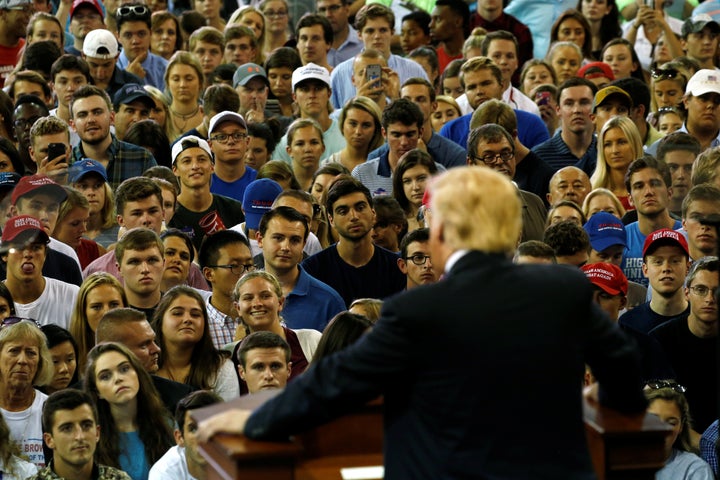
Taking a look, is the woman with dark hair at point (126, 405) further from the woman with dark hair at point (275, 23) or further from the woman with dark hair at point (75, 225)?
the woman with dark hair at point (275, 23)

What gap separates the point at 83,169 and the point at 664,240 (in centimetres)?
385

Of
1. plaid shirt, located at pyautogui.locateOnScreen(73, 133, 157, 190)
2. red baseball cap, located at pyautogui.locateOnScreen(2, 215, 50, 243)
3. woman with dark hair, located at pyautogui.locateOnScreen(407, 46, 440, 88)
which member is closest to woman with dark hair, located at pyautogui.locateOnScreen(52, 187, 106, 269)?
red baseball cap, located at pyautogui.locateOnScreen(2, 215, 50, 243)

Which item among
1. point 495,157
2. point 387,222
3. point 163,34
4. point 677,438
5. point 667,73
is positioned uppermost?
point 163,34

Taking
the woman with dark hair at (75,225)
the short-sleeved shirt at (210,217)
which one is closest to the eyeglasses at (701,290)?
the short-sleeved shirt at (210,217)

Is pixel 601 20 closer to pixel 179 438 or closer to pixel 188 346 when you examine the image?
pixel 188 346

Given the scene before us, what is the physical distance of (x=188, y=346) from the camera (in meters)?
7.95

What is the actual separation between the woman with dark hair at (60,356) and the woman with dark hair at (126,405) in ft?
1.76

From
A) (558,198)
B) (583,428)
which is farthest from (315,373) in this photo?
(558,198)

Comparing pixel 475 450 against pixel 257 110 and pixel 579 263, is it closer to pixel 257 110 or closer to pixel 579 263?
pixel 579 263

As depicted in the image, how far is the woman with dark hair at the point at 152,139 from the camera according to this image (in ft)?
37.2

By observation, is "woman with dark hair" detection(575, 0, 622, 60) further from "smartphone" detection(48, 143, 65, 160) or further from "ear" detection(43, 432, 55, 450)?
"ear" detection(43, 432, 55, 450)

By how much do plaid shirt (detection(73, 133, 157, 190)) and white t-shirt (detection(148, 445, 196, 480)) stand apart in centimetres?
416

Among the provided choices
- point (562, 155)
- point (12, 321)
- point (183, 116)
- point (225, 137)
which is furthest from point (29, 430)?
point (562, 155)

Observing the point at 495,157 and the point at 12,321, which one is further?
the point at 495,157
